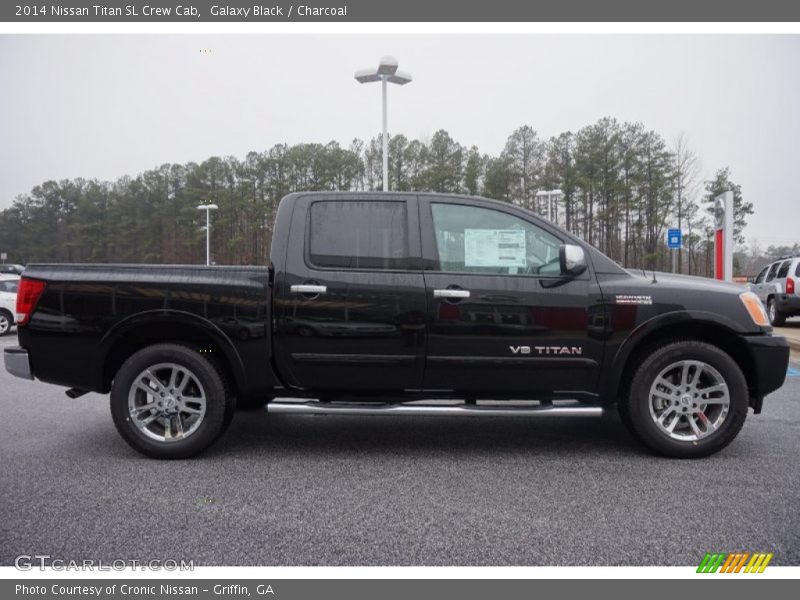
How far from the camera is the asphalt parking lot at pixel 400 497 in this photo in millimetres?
2650

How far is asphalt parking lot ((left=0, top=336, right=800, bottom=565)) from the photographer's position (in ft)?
8.70

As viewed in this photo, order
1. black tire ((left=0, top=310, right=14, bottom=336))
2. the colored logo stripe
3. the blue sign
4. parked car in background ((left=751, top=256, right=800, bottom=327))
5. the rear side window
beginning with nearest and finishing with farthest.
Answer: the colored logo stripe
parked car in background ((left=751, top=256, right=800, bottom=327))
black tire ((left=0, top=310, right=14, bottom=336))
the rear side window
the blue sign

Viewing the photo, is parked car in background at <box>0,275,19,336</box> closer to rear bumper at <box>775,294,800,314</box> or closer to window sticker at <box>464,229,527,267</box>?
window sticker at <box>464,229,527,267</box>

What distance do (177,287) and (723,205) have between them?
45.5ft

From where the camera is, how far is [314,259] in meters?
4.07

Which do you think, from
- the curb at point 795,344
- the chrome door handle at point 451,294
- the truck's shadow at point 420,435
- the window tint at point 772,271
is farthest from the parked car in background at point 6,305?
the window tint at point 772,271

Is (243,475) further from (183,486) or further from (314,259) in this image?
(314,259)

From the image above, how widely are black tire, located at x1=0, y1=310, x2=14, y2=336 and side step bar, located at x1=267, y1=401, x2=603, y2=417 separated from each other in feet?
45.0

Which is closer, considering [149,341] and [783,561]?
[783,561]

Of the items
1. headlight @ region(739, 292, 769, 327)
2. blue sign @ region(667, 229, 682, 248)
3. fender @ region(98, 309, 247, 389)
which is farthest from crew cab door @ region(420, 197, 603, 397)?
blue sign @ region(667, 229, 682, 248)

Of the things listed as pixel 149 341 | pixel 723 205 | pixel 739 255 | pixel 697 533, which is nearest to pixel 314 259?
pixel 149 341

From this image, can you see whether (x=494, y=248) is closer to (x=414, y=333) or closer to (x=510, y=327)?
(x=510, y=327)

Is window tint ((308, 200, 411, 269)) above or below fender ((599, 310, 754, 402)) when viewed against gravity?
above

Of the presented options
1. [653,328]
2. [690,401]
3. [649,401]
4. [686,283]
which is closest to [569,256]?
[653,328]
